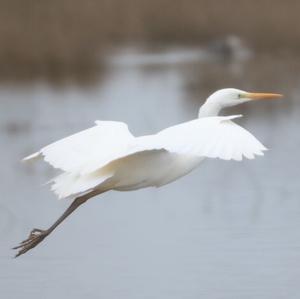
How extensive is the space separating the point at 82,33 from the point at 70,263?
14806 mm

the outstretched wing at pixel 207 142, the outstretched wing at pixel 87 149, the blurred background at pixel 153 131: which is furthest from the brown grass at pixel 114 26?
the outstretched wing at pixel 207 142

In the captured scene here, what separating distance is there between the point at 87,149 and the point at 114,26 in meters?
16.7

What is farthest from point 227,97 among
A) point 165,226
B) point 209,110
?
point 165,226

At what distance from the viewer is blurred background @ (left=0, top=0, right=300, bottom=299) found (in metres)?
8.48

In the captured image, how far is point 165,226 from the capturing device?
9867mm

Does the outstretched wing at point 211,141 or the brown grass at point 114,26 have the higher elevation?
the brown grass at point 114,26

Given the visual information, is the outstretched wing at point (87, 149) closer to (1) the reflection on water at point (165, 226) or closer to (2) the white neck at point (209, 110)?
(2) the white neck at point (209, 110)

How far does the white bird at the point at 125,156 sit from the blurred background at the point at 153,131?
2.77ft

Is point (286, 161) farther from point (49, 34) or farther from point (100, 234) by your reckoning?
point (49, 34)

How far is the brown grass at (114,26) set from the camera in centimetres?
2177

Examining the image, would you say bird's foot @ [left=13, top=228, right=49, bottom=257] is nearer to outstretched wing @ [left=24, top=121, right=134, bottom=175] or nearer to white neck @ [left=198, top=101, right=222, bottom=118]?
outstretched wing @ [left=24, top=121, right=134, bottom=175]

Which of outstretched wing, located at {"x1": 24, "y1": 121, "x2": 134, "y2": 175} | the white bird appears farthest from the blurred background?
outstretched wing, located at {"x1": 24, "y1": 121, "x2": 134, "y2": 175}

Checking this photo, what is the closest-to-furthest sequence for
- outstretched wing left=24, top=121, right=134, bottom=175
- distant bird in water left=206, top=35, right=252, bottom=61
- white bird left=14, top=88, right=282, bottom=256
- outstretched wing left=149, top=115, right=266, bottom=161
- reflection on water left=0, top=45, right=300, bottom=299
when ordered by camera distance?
outstretched wing left=149, top=115, right=266, bottom=161 < white bird left=14, top=88, right=282, bottom=256 < outstretched wing left=24, top=121, right=134, bottom=175 < reflection on water left=0, top=45, right=300, bottom=299 < distant bird in water left=206, top=35, right=252, bottom=61

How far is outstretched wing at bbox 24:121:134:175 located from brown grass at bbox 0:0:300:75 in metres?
13.4
